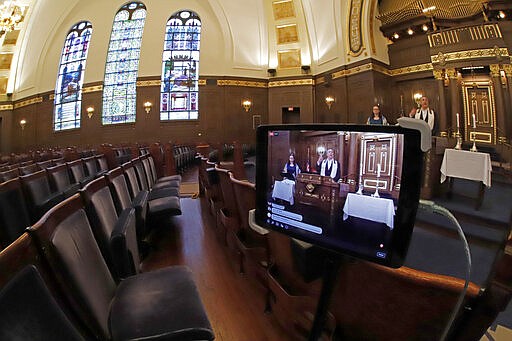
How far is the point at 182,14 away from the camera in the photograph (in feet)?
40.1

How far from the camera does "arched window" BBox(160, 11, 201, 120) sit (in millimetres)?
11898

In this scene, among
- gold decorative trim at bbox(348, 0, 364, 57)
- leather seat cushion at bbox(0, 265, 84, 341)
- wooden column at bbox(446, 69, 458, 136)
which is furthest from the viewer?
gold decorative trim at bbox(348, 0, 364, 57)

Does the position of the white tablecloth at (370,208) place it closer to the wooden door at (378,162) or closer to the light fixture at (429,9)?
the wooden door at (378,162)

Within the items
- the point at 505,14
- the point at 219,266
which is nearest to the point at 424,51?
the point at 505,14

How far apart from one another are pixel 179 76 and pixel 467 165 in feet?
37.2

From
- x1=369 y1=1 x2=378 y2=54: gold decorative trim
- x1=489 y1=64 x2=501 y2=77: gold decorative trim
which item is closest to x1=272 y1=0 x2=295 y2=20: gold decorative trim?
x1=369 y1=1 x2=378 y2=54: gold decorative trim

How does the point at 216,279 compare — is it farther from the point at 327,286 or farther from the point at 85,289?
the point at 327,286

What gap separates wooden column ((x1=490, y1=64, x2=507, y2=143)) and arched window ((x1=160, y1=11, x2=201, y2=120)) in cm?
1059

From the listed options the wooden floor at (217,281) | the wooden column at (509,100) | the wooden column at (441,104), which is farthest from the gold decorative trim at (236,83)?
the wooden floor at (217,281)

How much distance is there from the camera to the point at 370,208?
61cm

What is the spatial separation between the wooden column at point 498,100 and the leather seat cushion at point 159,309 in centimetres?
992

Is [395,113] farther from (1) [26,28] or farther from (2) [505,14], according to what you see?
(1) [26,28]

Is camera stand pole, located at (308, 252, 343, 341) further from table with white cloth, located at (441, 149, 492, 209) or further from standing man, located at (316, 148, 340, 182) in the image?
table with white cloth, located at (441, 149, 492, 209)

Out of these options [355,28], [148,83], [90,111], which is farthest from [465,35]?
[90,111]
